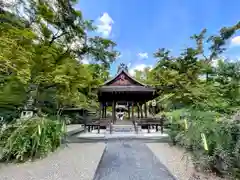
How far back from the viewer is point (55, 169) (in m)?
3.82

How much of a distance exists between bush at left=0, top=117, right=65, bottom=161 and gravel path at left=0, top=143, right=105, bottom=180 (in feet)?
0.93

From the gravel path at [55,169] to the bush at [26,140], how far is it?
0.28 metres

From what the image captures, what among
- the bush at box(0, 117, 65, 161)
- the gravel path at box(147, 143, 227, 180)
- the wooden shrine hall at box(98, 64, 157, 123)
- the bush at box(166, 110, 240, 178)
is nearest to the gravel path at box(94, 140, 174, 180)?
the gravel path at box(147, 143, 227, 180)

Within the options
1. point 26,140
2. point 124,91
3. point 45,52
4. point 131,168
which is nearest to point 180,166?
point 131,168

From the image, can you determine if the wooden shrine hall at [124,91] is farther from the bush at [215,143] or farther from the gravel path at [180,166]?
the bush at [215,143]

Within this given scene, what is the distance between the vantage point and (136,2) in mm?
10859

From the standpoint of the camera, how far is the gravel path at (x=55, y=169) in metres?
3.37

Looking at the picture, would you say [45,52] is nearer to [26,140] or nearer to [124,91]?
[26,140]

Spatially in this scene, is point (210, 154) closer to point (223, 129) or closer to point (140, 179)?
point (223, 129)

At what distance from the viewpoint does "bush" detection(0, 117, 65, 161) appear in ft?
13.7

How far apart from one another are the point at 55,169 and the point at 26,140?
1156 millimetres

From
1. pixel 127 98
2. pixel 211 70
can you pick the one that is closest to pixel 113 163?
pixel 211 70

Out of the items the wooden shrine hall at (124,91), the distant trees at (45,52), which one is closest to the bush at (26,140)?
the distant trees at (45,52)

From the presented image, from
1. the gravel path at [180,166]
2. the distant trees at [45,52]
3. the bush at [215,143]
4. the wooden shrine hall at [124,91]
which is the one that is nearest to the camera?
the bush at [215,143]
